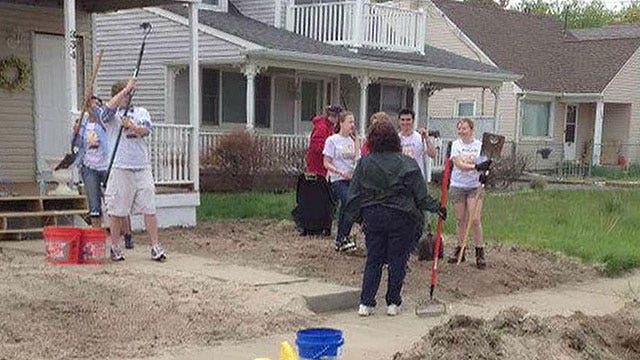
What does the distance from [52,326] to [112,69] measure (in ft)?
53.4

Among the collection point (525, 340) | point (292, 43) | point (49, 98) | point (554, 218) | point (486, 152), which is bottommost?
point (554, 218)

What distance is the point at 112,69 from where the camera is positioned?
21938 mm

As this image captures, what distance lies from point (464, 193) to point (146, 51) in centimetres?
1352

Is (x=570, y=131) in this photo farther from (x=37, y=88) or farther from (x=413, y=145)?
(x=413, y=145)

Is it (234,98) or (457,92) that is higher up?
(457,92)

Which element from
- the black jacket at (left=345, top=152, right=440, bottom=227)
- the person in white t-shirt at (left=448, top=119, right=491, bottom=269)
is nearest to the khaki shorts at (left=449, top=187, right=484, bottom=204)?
the person in white t-shirt at (left=448, top=119, right=491, bottom=269)

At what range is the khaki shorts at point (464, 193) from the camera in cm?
995

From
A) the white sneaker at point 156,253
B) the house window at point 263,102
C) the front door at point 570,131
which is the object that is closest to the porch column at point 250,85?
the house window at point 263,102

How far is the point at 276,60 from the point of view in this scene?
63.3 feet

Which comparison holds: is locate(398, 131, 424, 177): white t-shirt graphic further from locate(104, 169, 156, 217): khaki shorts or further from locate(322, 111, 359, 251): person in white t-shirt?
locate(104, 169, 156, 217): khaki shorts

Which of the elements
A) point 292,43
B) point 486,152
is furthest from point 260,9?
point 486,152

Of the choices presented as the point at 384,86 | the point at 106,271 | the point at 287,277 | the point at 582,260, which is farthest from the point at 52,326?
the point at 384,86

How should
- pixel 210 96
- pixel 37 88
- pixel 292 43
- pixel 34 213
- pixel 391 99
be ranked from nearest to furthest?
pixel 34 213 < pixel 37 88 < pixel 292 43 < pixel 210 96 < pixel 391 99

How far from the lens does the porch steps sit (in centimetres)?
1082
